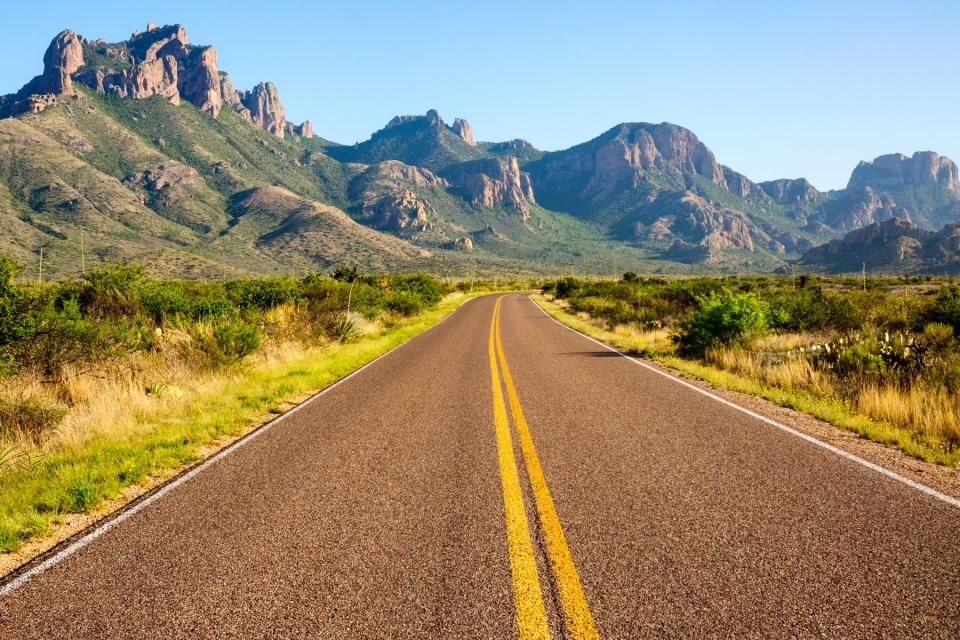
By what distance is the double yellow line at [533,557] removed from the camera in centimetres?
271

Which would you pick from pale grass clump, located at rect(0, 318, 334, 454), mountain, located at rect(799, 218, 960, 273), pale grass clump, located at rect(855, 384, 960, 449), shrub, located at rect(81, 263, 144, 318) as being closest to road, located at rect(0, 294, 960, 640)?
pale grass clump, located at rect(855, 384, 960, 449)

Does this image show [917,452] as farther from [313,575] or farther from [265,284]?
[265,284]

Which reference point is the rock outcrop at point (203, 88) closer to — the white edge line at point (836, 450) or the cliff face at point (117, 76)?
the cliff face at point (117, 76)

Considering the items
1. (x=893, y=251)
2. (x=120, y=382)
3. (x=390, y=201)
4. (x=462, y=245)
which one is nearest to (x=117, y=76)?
(x=390, y=201)

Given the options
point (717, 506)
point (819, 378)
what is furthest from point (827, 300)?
point (717, 506)

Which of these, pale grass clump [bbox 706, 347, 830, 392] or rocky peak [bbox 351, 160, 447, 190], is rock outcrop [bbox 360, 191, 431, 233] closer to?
rocky peak [bbox 351, 160, 447, 190]

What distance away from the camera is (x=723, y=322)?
14133mm

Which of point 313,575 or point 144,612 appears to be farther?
point 313,575

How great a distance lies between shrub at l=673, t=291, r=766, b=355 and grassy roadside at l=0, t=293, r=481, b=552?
10.1 metres

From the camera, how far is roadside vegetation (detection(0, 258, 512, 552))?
5.26 m

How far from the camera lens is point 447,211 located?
593 feet

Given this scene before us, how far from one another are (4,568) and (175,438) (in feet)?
9.97

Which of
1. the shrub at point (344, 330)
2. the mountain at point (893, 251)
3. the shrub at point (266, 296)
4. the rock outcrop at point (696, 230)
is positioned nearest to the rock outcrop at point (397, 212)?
the rock outcrop at point (696, 230)

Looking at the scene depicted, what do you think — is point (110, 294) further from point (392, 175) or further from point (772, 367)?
point (392, 175)
